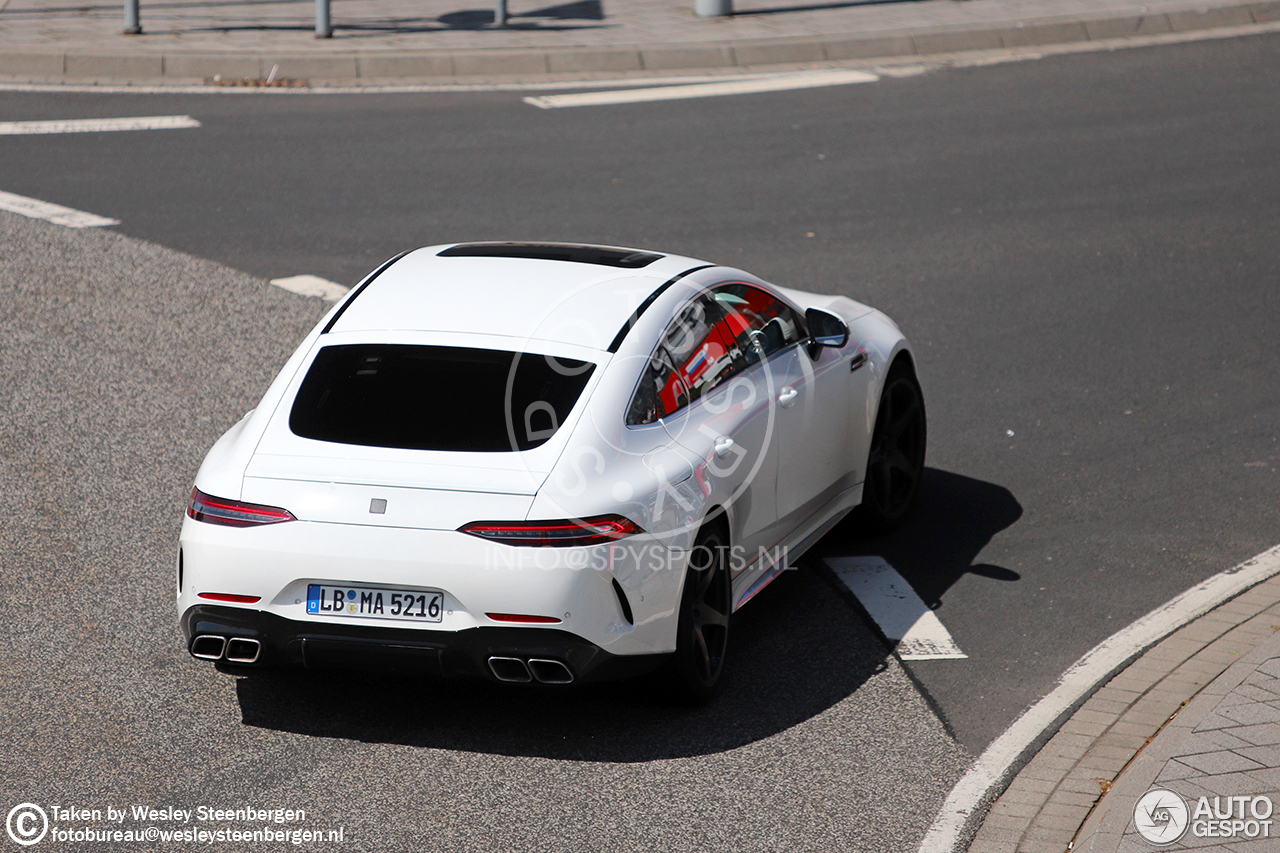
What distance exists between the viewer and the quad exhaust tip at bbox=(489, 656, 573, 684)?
511 cm

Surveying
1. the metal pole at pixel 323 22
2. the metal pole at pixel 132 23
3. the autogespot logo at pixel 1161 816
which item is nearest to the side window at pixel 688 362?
the autogespot logo at pixel 1161 816

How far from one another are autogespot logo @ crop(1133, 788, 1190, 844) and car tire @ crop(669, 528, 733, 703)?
1652mm

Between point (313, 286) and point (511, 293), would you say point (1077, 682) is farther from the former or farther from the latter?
point (313, 286)

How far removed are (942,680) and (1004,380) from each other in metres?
3.81

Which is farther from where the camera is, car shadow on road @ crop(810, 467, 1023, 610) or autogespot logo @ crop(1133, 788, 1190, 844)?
car shadow on road @ crop(810, 467, 1023, 610)

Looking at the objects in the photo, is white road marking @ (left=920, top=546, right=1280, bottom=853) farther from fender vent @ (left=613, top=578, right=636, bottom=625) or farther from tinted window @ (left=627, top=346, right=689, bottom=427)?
tinted window @ (left=627, top=346, right=689, bottom=427)

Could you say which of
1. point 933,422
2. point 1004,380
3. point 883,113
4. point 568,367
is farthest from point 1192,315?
point 568,367

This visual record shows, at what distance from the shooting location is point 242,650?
17.2ft

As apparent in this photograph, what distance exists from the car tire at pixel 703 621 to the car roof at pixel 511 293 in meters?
0.90

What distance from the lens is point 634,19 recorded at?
19609 millimetres

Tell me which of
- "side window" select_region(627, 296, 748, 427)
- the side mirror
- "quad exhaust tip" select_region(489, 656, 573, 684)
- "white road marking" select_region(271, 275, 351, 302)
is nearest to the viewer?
"quad exhaust tip" select_region(489, 656, 573, 684)

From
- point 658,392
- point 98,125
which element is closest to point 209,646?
point 658,392

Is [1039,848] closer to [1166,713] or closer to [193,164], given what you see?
[1166,713]

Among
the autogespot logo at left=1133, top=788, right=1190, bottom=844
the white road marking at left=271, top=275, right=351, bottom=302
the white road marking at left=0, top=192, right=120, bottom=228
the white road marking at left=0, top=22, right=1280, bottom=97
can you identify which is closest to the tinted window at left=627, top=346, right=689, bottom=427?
the autogespot logo at left=1133, top=788, right=1190, bottom=844
